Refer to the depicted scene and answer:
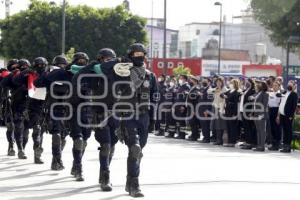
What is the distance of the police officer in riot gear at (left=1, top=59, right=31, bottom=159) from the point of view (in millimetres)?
14109

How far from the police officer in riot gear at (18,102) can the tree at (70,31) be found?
36.7 m

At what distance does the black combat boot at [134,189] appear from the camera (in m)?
9.59

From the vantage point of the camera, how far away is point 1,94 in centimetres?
1501

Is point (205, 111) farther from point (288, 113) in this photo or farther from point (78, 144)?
point (78, 144)

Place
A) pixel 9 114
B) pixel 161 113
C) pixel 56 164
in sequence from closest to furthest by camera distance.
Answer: pixel 56 164 → pixel 9 114 → pixel 161 113

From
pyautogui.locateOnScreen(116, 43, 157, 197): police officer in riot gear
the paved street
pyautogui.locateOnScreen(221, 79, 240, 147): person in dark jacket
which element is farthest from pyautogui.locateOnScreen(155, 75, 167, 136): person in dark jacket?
pyautogui.locateOnScreen(116, 43, 157, 197): police officer in riot gear

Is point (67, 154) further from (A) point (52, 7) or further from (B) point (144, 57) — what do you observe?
(A) point (52, 7)

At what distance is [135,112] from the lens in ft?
32.4

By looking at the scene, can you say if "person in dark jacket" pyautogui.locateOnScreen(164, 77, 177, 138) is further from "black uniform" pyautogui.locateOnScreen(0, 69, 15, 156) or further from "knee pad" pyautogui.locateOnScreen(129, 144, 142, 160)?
"knee pad" pyautogui.locateOnScreen(129, 144, 142, 160)

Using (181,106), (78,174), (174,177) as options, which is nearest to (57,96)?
(78,174)

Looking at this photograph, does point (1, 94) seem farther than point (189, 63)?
No

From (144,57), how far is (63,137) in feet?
12.5

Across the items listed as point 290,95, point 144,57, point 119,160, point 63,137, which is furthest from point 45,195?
point 290,95

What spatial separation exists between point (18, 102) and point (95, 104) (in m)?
4.25
